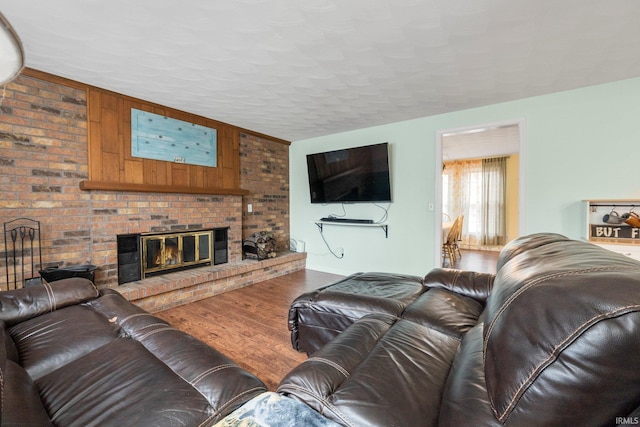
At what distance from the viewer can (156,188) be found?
10.1 feet

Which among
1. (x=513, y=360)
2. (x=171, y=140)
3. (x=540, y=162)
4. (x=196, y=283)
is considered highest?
(x=171, y=140)

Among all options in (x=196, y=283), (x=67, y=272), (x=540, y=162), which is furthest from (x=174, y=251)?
(x=540, y=162)

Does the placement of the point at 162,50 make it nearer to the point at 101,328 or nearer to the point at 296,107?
the point at 296,107

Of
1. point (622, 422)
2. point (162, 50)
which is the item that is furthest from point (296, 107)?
point (622, 422)

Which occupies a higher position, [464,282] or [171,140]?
[171,140]

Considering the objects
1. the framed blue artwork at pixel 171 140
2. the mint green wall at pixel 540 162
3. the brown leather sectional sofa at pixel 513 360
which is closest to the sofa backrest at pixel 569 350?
the brown leather sectional sofa at pixel 513 360

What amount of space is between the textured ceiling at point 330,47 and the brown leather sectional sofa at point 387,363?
150 centimetres

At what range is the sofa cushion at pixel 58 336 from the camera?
113 cm

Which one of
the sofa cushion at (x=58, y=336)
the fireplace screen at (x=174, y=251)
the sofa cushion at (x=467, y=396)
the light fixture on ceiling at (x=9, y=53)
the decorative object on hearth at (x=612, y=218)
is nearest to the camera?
the light fixture on ceiling at (x=9, y=53)

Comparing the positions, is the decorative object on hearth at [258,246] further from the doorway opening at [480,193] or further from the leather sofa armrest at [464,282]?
the doorway opening at [480,193]

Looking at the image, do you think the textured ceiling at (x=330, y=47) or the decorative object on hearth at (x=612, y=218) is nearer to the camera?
the textured ceiling at (x=330, y=47)

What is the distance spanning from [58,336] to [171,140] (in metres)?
2.53

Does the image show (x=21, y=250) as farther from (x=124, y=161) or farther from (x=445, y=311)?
(x=445, y=311)

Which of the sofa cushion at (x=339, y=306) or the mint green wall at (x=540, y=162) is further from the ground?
the mint green wall at (x=540, y=162)
